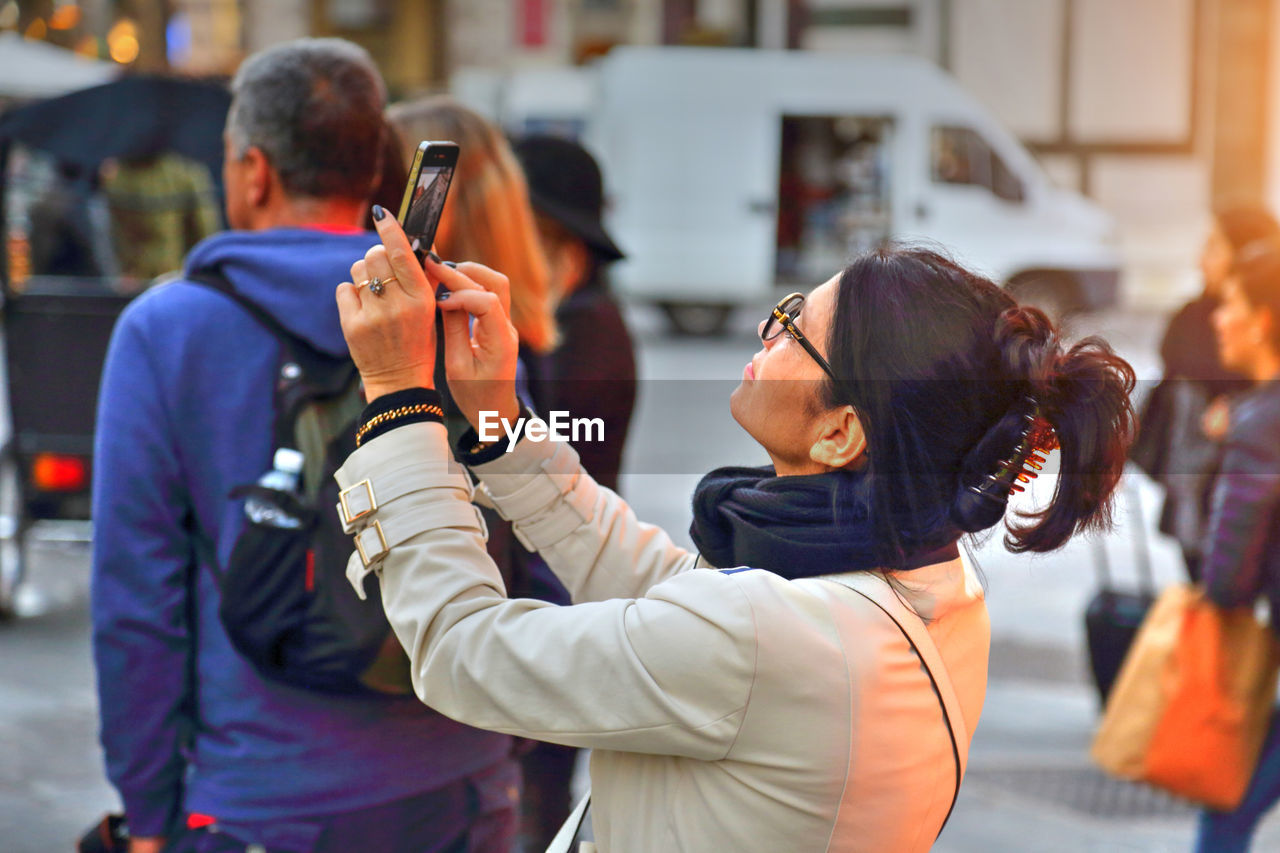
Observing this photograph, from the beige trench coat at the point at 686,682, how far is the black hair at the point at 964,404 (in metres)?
0.10

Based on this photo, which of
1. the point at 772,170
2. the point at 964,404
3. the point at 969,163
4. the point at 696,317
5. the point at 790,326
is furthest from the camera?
the point at 696,317

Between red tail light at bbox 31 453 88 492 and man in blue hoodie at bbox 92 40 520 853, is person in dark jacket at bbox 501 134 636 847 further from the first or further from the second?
red tail light at bbox 31 453 88 492

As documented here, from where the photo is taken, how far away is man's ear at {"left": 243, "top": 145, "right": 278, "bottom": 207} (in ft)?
6.39

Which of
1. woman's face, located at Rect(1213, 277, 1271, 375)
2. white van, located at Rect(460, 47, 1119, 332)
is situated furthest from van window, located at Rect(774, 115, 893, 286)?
woman's face, located at Rect(1213, 277, 1271, 375)

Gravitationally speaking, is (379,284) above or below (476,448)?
above

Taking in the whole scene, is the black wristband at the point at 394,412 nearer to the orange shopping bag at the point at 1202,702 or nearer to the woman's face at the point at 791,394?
the woman's face at the point at 791,394

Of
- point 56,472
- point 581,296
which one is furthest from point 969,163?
point 581,296

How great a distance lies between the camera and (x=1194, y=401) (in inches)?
153

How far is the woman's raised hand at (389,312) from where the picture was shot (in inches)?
53.7

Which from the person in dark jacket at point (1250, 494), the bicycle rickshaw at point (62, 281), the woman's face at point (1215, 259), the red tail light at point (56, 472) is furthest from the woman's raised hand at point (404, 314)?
the red tail light at point (56, 472)

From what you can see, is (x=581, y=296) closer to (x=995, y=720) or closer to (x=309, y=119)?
(x=309, y=119)

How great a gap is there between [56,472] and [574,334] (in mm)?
3099

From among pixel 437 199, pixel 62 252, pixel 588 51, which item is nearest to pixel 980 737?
pixel 437 199

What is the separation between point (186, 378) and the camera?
5.93 ft
